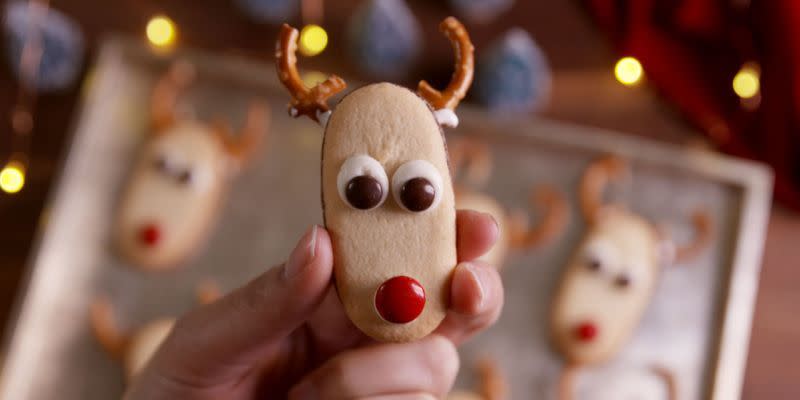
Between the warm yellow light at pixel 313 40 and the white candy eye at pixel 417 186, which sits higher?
the warm yellow light at pixel 313 40

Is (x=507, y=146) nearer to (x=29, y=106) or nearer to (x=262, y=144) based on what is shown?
(x=262, y=144)

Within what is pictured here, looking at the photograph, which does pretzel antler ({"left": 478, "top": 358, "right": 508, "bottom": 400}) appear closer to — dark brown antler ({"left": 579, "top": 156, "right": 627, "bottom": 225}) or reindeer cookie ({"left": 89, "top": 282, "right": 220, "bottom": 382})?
dark brown antler ({"left": 579, "top": 156, "right": 627, "bottom": 225})

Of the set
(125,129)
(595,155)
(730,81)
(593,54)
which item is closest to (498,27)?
(593,54)

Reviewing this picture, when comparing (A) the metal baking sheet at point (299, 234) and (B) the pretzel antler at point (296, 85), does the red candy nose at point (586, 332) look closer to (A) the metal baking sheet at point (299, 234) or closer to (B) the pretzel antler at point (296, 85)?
(A) the metal baking sheet at point (299, 234)

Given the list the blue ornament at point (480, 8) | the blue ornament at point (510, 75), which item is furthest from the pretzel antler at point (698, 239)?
the blue ornament at point (480, 8)

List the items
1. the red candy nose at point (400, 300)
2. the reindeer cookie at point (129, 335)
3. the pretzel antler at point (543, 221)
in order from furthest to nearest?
the pretzel antler at point (543, 221) < the reindeer cookie at point (129, 335) < the red candy nose at point (400, 300)

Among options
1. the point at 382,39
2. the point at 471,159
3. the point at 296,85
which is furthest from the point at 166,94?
the point at 296,85
